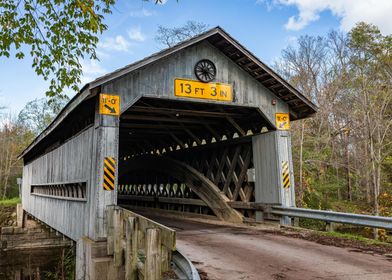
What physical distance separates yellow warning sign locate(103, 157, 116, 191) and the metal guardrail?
4.50 metres

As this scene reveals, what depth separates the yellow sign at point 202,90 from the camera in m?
8.84

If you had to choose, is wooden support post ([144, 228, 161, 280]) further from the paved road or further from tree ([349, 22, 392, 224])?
tree ([349, 22, 392, 224])

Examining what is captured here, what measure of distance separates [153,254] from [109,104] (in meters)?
4.38

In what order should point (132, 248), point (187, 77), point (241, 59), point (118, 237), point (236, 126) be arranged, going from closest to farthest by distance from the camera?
point (132, 248), point (118, 237), point (187, 77), point (241, 59), point (236, 126)

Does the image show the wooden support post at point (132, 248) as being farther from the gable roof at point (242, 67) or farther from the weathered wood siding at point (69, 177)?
the gable roof at point (242, 67)

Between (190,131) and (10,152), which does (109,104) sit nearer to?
(190,131)

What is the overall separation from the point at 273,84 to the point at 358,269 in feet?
19.5

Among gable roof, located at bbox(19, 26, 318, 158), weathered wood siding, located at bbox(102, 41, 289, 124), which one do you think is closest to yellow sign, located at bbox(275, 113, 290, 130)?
weathered wood siding, located at bbox(102, 41, 289, 124)

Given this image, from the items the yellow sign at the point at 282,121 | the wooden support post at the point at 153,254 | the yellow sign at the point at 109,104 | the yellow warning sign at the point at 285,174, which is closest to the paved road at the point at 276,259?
the wooden support post at the point at 153,254

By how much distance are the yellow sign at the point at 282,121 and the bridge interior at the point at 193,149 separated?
0.32 m

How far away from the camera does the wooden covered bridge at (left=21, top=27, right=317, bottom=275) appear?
773 centimetres

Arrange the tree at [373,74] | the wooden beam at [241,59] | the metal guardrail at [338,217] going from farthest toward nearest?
the tree at [373,74], the wooden beam at [241,59], the metal guardrail at [338,217]

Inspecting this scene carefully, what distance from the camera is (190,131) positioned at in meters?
13.6

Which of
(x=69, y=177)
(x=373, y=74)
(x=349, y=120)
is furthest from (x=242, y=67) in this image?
(x=349, y=120)
